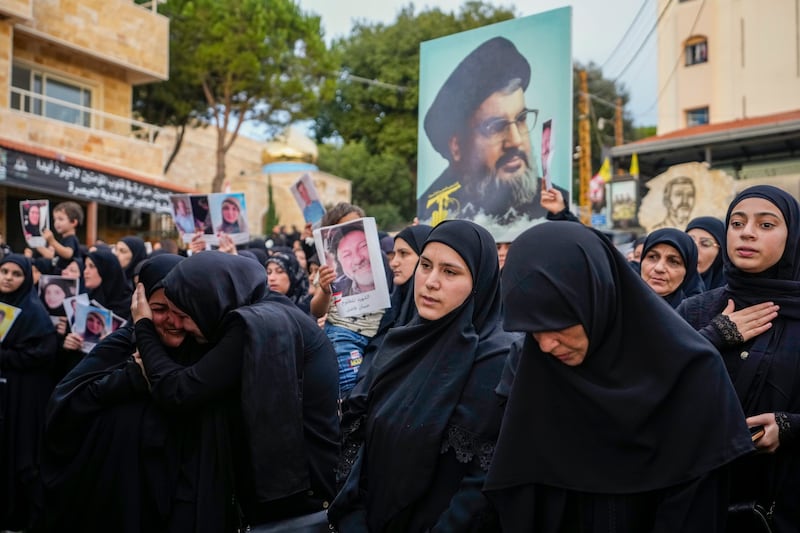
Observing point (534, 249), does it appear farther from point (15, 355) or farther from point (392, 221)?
point (392, 221)

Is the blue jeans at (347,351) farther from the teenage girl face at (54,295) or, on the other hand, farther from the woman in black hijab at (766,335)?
the teenage girl face at (54,295)

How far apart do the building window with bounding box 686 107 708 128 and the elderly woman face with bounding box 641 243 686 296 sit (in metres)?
20.1

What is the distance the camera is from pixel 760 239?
2195mm

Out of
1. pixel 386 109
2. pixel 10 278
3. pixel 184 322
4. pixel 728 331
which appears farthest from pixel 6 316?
pixel 386 109

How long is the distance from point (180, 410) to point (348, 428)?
581mm

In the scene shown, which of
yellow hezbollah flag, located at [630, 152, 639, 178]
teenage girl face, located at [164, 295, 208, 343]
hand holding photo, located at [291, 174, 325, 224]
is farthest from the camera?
yellow hezbollah flag, located at [630, 152, 639, 178]

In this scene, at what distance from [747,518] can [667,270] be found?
1338mm

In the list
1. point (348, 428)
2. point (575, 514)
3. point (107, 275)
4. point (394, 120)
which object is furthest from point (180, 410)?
point (394, 120)

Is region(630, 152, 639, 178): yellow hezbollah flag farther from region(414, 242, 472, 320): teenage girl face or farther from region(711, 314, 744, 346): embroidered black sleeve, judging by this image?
region(414, 242, 472, 320): teenage girl face

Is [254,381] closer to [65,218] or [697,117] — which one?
[65,218]

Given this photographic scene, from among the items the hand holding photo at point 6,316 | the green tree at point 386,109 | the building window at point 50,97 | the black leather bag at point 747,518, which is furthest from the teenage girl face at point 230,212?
the green tree at point 386,109

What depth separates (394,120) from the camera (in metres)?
30.2

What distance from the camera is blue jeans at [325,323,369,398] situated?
328 centimetres

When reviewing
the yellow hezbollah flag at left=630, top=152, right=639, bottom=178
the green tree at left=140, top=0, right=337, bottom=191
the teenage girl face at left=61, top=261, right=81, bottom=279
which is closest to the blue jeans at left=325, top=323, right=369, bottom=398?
the teenage girl face at left=61, top=261, right=81, bottom=279
